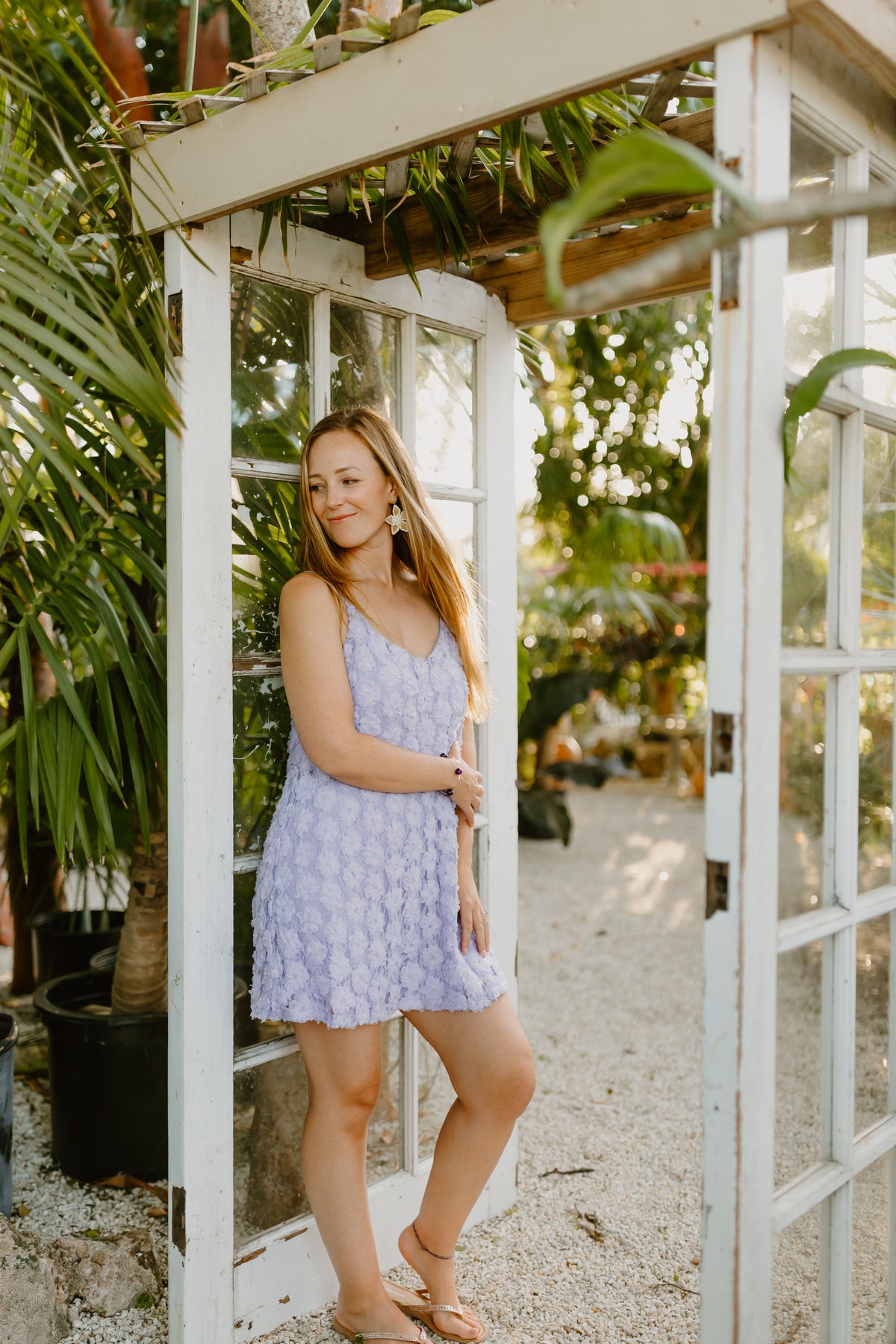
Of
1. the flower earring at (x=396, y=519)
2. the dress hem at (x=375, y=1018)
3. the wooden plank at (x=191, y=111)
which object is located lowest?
the dress hem at (x=375, y=1018)

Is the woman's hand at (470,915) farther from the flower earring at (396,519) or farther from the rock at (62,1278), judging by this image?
the rock at (62,1278)

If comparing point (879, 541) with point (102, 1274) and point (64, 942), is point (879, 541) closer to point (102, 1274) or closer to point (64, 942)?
point (102, 1274)

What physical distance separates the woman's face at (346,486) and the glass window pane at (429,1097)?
109cm

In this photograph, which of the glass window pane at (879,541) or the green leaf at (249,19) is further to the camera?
the green leaf at (249,19)

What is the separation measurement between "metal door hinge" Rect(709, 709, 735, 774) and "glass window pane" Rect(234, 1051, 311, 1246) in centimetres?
111

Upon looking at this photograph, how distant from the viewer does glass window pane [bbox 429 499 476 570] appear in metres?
2.21

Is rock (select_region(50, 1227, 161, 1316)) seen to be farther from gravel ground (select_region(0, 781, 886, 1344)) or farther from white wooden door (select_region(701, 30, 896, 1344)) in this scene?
white wooden door (select_region(701, 30, 896, 1344))

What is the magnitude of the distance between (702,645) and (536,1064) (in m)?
5.46

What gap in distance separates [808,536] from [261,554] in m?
0.97

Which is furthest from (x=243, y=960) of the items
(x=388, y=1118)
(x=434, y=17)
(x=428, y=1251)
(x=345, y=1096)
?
(x=434, y=17)

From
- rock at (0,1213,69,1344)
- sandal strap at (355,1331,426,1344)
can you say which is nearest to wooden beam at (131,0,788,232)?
rock at (0,1213,69,1344)

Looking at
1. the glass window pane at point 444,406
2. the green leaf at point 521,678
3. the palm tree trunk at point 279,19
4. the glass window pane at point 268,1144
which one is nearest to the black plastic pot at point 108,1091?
the glass window pane at point 268,1144

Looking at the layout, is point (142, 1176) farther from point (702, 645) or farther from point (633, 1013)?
point (702, 645)

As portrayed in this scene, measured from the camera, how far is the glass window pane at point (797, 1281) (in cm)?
134
